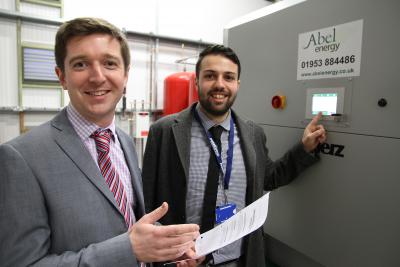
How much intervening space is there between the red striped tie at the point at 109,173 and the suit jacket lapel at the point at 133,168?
0.08 meters

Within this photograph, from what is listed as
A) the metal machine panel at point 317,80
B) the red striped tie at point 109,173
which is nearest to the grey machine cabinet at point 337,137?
the metal machine panel at point 317,80

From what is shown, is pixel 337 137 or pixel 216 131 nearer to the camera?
pixel 337 137

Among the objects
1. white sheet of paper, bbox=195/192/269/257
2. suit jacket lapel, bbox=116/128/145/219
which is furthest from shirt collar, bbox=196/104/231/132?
white sheet of paper, bbox=195/192/269/257

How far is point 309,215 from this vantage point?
135 cm

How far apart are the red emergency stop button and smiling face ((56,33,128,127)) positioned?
929mm

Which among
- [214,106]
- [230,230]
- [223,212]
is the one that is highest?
[214,106]

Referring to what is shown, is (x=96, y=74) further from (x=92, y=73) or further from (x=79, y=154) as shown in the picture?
(x=79, y=154)

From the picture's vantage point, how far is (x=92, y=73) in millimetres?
734

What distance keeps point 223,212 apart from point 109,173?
62 centimetres

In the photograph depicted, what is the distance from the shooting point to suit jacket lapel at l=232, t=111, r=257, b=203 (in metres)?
1.32

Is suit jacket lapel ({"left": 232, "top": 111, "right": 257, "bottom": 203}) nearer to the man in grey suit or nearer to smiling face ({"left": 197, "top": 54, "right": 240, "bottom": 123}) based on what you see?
smiling face ({"left": 197, "top": 54, "right": 240, "bottom": 123})

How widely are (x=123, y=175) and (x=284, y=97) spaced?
37.5 inches

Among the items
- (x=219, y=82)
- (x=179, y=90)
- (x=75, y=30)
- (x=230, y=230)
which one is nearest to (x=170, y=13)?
(x=179, y=90)

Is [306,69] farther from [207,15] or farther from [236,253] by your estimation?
[207,15]
